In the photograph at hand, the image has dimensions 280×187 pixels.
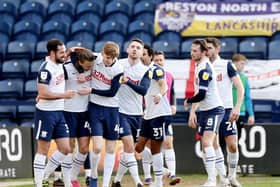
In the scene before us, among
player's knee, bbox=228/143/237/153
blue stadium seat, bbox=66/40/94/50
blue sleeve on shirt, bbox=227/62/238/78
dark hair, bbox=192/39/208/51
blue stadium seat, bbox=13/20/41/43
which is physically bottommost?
player's knee, bbox=228/143/237/153

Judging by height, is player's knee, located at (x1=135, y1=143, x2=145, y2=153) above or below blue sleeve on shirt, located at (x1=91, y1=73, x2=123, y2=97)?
below

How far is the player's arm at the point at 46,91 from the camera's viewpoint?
1355 centimetres

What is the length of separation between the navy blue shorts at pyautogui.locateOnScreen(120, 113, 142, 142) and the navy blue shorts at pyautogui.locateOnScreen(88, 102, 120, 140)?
213mm

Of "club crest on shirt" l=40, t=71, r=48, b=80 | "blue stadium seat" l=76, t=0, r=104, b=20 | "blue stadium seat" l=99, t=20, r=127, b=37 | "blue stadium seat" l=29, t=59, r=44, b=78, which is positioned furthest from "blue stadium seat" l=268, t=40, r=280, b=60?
"club crest on shirt" l=40, t=71, r=48, b=80

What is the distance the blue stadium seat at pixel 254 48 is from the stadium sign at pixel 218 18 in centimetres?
46

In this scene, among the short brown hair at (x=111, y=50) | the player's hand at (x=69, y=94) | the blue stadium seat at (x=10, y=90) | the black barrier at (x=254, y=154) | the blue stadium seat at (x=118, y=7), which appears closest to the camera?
the player's hand at (x=69, y=94)

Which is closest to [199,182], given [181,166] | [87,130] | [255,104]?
[181,166]

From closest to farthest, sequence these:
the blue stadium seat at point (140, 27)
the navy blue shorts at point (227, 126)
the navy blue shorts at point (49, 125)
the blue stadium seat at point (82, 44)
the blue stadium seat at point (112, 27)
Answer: the navy blue shorts at point (49, 125) < the navy blue shorts at point (227, 126) < the blue stadium seat at point (82, 44) < the blue stadium seat at point (140, 27) < the blue stadium seat at point (112, 27)

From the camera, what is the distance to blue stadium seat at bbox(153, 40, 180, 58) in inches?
900

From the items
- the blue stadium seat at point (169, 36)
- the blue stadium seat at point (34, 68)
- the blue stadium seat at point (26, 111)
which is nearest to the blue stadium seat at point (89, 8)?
the blue stadium seat at point (169, 36)

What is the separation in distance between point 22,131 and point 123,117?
471 centimetres

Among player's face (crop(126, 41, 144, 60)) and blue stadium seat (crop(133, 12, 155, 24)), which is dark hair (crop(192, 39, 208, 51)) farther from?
blue stadium seat (crop(133, 12, 155, 24))

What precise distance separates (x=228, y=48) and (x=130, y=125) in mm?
8667

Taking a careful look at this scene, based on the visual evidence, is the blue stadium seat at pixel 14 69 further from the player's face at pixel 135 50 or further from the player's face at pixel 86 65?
the player's face at pixel 86 65
